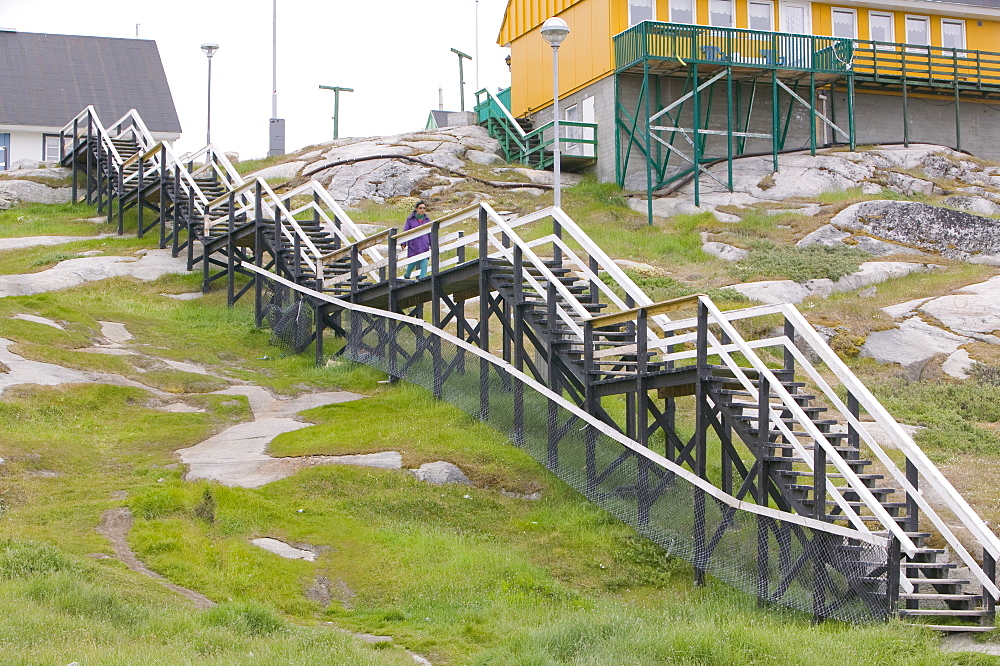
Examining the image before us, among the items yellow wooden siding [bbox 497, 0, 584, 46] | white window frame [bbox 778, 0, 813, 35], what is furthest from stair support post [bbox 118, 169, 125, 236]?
white window frame [bbox 778, 0, 813, 35]

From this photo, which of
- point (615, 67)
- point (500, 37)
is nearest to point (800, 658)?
point (615, 67)

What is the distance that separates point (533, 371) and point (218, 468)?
192 inches

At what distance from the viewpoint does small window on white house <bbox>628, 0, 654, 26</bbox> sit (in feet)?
126

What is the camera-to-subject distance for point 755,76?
38.4m

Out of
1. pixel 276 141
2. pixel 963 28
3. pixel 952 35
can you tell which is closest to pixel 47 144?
pixel 276 141

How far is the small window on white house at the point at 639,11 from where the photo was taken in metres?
38.3

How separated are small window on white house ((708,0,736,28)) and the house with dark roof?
1089 inches

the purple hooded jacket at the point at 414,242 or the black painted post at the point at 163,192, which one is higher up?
the black painted post at the point at 163,192

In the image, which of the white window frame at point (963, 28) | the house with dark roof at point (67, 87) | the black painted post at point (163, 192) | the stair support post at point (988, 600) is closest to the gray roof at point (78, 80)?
the house with dark roof at point (67, 87)

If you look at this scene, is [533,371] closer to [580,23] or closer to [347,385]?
[347,385]

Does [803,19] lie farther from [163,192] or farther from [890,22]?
[163,192]

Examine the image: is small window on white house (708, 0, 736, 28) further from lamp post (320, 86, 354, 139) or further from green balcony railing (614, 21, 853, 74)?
lamp post (320, 86, 354, 139)

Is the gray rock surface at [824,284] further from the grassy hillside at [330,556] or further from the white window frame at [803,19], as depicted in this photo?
the white window frame at [803,19]

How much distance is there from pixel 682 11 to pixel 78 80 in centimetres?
3106
